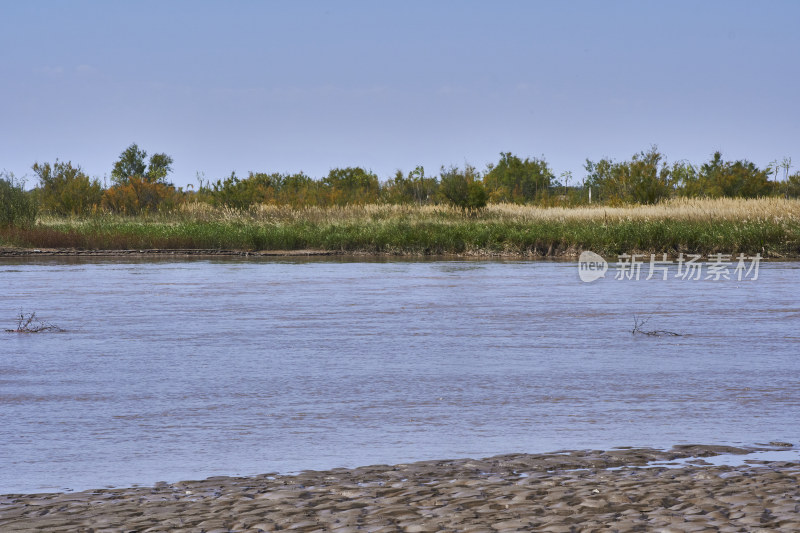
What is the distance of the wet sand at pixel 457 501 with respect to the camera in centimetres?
525

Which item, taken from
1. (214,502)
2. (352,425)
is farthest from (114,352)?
(214,502)

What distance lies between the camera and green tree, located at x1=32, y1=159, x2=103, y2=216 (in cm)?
7456

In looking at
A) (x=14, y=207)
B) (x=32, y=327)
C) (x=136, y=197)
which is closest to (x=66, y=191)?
(x=136, y=197)

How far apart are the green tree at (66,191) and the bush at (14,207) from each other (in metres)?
19.2

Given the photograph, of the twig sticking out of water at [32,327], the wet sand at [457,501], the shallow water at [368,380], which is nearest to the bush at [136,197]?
the shallow water at [368,380]

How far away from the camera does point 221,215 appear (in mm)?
57188

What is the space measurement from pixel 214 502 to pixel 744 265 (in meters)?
32.2

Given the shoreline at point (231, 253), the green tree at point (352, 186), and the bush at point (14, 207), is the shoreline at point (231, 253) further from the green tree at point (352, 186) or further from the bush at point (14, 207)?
the green tree at point (352, 186)

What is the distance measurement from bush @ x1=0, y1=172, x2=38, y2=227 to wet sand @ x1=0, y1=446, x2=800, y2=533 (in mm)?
49384

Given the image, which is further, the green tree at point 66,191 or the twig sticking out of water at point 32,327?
the green tree at point 66,191

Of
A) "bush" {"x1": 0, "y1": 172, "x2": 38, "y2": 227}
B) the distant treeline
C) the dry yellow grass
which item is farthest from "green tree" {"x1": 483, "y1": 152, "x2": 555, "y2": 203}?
"bush" {"x1": 0, "y1": 172, "x2": 38, "y2": 227}

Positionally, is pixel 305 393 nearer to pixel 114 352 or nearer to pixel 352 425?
pixel 352 425

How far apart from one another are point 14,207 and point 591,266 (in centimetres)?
3140

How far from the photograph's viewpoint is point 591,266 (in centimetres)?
3534
